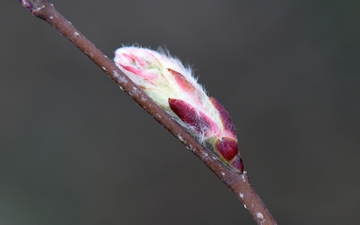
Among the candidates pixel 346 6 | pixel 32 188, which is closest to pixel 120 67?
pixel 32 188

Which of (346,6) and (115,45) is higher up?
(346,6)

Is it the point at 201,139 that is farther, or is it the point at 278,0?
the point at 278,0

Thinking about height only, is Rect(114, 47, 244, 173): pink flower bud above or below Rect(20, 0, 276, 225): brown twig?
above

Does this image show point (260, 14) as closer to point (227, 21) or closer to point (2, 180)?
point (227, 21)

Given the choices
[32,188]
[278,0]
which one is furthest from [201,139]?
[278,0]

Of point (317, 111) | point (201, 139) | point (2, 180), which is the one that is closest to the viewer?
point (201, 139)

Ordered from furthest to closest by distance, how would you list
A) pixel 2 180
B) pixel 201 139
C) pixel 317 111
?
pixel 317 111
pixel 2 180
pixel 201 139

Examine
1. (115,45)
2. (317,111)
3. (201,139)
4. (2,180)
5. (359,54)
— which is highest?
(359,54)

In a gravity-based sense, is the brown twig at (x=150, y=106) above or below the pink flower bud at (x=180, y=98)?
below
